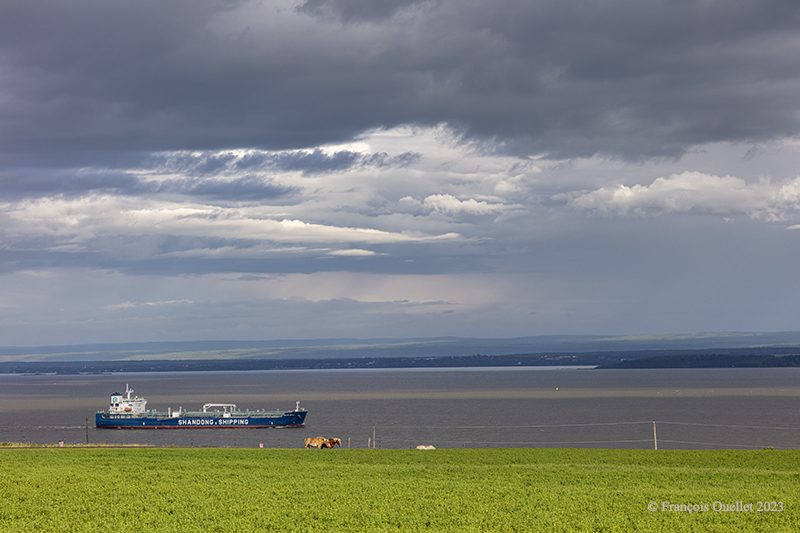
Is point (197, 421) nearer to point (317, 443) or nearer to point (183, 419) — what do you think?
point (183, 419)

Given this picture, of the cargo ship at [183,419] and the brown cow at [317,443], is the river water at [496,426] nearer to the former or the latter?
the cargo ship at [183,419]

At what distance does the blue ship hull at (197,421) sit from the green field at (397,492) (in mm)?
66006

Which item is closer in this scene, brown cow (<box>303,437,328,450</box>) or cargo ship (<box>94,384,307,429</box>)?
brown cow (<box>303,437,328,450</box>)

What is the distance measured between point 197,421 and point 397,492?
85.6 metres

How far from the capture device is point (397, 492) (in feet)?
91.6

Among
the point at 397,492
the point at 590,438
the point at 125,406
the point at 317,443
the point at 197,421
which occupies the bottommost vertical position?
the point at 590,438

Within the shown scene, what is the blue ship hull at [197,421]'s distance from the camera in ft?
347

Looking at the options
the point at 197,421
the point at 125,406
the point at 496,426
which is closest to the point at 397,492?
the point at 496,426

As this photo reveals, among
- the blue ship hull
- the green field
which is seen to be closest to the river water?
the blue ship hull

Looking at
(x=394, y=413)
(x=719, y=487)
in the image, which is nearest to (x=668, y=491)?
(x=719, y=487)

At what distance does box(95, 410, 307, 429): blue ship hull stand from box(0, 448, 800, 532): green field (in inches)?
2599

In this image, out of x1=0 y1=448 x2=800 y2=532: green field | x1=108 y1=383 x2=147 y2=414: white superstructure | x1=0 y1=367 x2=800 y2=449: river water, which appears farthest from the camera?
x1=108 y1=383 x2=147 y2=414: white superstructure

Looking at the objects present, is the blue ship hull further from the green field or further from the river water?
the green field

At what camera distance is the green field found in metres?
22.5
